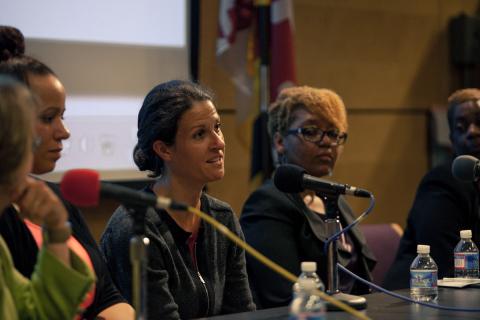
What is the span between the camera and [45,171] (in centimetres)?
215

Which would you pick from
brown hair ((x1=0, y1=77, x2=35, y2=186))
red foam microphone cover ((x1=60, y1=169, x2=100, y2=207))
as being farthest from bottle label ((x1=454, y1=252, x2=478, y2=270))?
brown hair ((x1=0, y1=77, x2=35, y2=186))

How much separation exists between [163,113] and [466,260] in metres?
1.16

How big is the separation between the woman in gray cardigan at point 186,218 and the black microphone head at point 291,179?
1.26 ft

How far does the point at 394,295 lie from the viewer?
241cm

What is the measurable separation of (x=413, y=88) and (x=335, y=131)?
258 cm

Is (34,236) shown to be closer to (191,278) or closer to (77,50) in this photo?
(191,278)

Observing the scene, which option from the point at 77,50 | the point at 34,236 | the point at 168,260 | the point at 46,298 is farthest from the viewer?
the point at 77,50

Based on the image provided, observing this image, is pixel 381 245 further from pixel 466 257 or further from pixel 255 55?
pixel 255 55

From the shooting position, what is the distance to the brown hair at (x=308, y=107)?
325 centimetres

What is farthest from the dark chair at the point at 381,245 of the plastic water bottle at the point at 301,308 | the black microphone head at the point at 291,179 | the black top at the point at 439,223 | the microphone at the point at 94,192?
the microphone at the point at 94,192

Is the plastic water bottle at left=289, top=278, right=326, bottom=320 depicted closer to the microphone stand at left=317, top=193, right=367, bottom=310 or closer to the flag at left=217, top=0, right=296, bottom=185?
the microphone stand at left=317, top=193, right=367, bottom=310

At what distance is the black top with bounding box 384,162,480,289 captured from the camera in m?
3.14

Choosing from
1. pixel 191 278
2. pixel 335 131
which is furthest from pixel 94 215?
pixel 191 278

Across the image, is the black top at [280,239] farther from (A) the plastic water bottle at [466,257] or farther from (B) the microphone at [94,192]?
(B) the microphone at [94,192]
